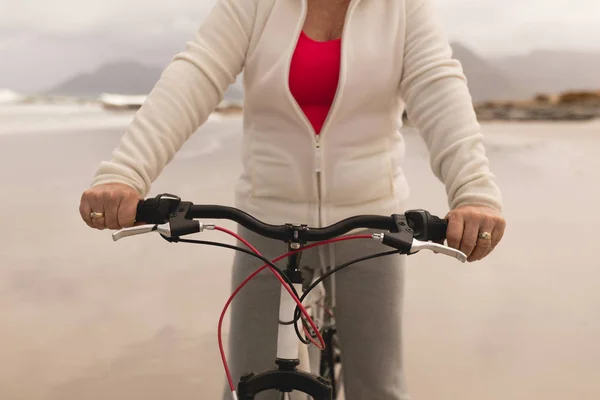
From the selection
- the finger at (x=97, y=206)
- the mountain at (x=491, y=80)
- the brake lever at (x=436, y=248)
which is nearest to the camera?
the brake lever at (x=436, y=248)

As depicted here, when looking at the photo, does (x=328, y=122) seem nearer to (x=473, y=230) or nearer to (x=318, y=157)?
(x=318, y=157)

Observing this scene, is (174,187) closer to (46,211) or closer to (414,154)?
(46,211)

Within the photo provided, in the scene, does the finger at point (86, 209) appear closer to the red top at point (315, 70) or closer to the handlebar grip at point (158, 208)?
the handlebar grip at point (158, 208)

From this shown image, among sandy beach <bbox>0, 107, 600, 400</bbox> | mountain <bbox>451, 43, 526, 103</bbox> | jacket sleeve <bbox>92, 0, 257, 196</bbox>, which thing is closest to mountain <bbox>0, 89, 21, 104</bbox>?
sandy beach <bbox>0, 107, 600, 400</bbox>

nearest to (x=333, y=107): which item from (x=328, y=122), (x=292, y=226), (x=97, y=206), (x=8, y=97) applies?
(x=328, y=122)

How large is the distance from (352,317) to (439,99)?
45 centimetres

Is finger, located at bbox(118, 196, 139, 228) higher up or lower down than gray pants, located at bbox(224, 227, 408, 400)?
higher up

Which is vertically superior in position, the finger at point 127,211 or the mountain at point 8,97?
the mountain at point 8,97

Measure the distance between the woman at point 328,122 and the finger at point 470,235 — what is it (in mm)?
158

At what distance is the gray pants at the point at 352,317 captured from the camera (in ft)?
3.76

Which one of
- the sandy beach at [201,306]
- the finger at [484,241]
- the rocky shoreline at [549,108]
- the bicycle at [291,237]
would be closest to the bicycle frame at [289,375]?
the bicycle at [291,237]

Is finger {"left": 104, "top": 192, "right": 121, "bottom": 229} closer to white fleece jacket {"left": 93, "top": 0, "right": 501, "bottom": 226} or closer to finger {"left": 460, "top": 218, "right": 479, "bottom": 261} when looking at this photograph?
white fleece jacket {"left": 93, "top": 0, "right": 501, "bottom": 226}

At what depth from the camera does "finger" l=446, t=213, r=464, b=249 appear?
2.80 ft

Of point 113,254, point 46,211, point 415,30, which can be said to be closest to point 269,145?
point 415,30
